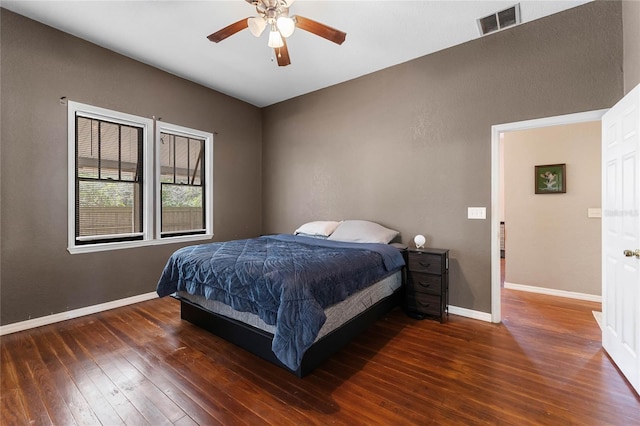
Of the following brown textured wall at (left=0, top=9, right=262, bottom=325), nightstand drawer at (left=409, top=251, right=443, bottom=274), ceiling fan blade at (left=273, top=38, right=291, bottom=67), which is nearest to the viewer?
ceiling fan blade at (left=273, top=38, right=291, bottom=67)

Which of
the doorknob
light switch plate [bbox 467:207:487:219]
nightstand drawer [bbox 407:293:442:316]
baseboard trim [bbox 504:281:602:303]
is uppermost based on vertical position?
light switch plate [bbox 467:207:487:219]

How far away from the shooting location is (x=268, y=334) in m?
2.14

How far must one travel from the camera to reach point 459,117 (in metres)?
3.17

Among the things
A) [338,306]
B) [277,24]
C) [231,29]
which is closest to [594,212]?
[338,306]

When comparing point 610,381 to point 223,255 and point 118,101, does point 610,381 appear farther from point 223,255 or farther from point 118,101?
point 118,101

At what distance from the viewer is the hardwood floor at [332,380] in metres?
1.63

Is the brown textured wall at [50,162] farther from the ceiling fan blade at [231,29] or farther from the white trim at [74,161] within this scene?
the ceiling fan blade at [231,29]

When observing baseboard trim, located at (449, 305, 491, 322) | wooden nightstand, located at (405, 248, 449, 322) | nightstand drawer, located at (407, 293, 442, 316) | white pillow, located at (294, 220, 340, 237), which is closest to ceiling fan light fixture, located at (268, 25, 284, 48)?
white pillow, located at (294, 220, 340, 237)

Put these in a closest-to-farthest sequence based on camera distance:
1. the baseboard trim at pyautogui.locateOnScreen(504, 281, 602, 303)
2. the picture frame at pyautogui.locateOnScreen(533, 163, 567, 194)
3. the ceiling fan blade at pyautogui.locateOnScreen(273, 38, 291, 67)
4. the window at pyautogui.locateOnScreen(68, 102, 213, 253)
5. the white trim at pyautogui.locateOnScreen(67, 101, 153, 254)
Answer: the ceiling fan blade at pyautogui.locateOnScreen(273, 38, 291, 67), the white trim at pyautogui.locateOnScreen(67, 101, 153, 254), the window at pyautogui.locateOnScreen(68, 102, 213, 253), the baseboard trim at pyautogui.locateOnScreen(504, 281, 602, 303), the picture frame at pyautogui.locateOnScreen(533, 163, 567, 194)

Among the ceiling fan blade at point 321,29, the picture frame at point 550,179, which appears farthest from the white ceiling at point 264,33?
the picture frame at point 550,179

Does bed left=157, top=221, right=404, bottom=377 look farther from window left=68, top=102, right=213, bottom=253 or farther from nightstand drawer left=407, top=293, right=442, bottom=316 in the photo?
window left=68, top=102, right=213, bottom=253

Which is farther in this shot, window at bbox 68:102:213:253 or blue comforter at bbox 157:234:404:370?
window at bbox 68:102:213:253

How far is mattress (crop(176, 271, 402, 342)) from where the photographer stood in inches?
85.1

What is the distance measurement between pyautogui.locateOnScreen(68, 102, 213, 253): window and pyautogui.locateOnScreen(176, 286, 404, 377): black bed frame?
147cm
